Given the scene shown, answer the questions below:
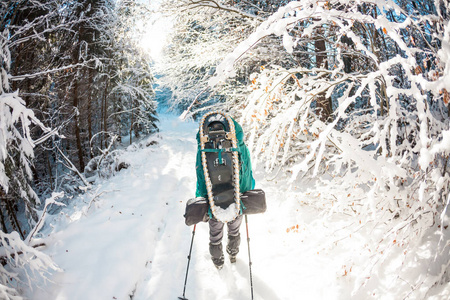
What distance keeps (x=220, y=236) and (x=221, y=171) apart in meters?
0.98

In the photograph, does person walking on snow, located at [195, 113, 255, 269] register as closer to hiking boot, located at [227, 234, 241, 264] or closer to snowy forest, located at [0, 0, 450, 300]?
hiking boot, located at [227, 234, 241, 264]

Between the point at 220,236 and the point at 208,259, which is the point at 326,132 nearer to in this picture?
the point at 220,236

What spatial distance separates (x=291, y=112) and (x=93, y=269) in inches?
126

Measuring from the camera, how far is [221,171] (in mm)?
2672

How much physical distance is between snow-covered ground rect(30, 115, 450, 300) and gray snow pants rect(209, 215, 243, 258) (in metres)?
0.29

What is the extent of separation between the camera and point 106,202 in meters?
4.93

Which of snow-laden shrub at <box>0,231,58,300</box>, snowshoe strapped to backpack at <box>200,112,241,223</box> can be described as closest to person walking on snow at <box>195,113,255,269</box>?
snowshoe strapped to backpack at <box>200,112,241,223</box>

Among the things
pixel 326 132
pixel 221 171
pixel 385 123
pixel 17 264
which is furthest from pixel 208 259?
pixel 385 123

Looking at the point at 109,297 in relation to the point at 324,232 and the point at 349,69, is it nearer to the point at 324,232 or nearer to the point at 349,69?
the point at 324,232

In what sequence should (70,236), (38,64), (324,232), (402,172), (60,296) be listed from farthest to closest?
(38,64)
(70,236)
(324,232)
(60,296)
(402,172)

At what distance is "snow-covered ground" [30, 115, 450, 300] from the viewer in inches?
96.4

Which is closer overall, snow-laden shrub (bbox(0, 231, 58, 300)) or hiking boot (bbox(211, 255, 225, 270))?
snow-laden shrub (bbox(0, 231, 58, 300))

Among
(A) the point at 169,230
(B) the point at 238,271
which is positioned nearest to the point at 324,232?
(B) the point at 238,271

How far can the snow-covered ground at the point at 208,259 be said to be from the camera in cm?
245
